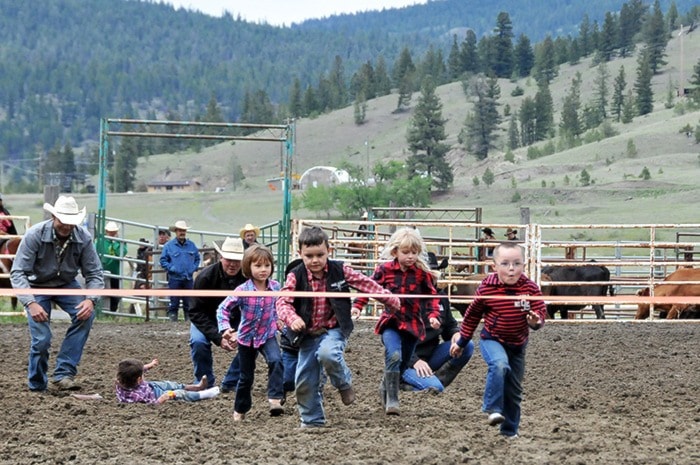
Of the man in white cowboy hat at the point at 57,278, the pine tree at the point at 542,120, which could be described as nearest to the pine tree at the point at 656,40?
the pine tree at the point at 542,120

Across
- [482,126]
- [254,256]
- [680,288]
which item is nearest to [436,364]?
[254,256]

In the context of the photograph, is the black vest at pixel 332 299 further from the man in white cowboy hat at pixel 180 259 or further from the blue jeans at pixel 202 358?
the man in white cowboy hat at pixel 180 259

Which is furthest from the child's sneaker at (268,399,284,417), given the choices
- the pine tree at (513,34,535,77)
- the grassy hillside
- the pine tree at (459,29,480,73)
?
the pine tree at (459,29,480,73)

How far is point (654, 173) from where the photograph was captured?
8300 centimetres

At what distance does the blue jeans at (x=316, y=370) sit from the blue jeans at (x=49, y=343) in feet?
7.89

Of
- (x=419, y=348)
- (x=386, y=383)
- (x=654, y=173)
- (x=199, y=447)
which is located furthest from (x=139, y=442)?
(x=654, y=173)

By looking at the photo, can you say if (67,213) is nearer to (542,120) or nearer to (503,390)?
(503,390)

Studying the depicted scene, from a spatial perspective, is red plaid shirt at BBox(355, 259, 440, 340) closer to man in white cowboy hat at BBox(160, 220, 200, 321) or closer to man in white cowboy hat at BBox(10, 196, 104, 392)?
man in white cowboy hat at BBox(10, 196, 104, 392)

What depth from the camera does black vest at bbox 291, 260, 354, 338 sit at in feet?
25.2

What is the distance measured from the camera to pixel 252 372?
811cm

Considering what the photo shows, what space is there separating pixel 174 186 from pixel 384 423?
393 ft

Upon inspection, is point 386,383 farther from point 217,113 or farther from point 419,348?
point 217,113

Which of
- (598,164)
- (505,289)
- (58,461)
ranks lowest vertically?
(58,461)

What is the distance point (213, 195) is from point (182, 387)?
98281 millimetres
